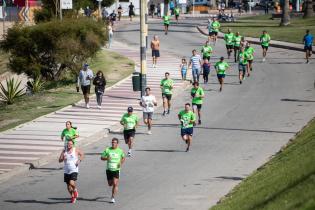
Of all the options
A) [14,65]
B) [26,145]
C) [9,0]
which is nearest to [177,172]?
[26,145]

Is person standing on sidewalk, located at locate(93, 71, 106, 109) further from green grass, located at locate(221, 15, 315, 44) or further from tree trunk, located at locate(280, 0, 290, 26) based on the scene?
tree trunk, located at locate(280, 0, 290, 26)

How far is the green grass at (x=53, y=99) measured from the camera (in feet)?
112

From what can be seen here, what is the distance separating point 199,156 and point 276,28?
142 feet

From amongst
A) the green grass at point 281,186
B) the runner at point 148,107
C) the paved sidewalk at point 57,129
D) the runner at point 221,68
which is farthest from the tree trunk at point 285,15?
the green grass at point 281,186

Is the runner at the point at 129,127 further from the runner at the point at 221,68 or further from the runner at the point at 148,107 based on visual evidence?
the runner at the point at 221,68

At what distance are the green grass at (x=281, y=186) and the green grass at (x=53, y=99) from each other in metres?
13.6

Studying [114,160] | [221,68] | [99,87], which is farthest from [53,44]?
[114,160]

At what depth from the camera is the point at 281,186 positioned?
16969 mm

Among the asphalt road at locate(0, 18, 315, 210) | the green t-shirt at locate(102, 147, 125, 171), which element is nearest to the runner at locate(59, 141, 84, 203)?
the asphalt road at locate(0, 18, 315, 210)

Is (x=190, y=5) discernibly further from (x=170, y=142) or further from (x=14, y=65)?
(x=170, y=142)

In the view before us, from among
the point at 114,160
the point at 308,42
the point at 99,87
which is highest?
the point at 308,42

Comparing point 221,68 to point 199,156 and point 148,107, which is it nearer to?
point 148,107

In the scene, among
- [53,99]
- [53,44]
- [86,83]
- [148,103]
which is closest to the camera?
[148,103]

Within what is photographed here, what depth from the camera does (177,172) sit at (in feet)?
76.4
